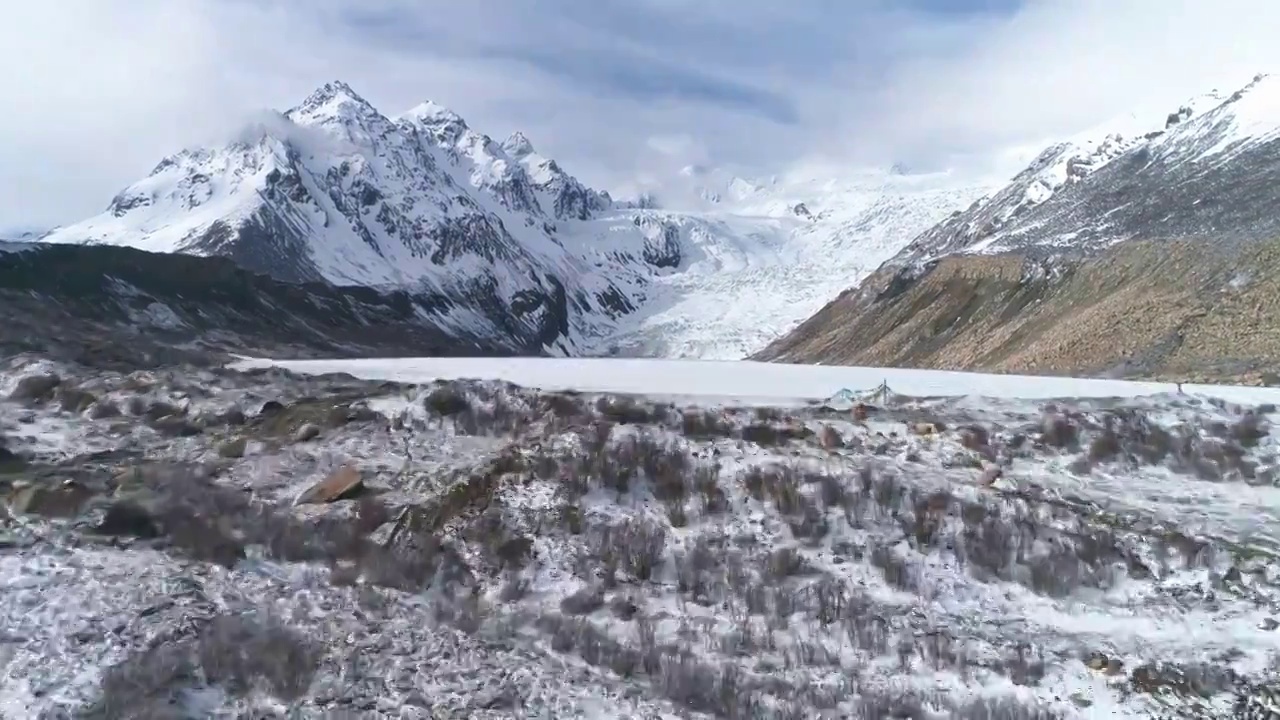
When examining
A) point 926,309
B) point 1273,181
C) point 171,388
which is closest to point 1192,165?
point 1273,181

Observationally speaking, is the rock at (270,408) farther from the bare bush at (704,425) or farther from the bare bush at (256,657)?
the bare bush at (256,657)

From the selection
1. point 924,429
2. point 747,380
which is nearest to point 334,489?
point 924,429

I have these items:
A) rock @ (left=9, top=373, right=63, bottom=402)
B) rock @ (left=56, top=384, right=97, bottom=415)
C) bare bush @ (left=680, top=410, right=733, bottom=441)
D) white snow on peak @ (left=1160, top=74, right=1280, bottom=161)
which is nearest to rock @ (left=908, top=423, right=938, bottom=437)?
bare bush @ (left=680, top=410, right=733, bottom=441)

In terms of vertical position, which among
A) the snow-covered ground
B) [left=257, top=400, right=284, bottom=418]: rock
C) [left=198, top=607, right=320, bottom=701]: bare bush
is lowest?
[left=198, top=607, right=320, bottom=701]: bare bush

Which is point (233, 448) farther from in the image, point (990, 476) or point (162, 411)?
point (990, 476)

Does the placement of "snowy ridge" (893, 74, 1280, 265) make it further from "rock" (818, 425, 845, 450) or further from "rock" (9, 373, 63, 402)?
"rock" (9, 373, 63, 402)

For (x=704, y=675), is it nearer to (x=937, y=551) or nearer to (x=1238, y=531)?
(x=937, y=551)
